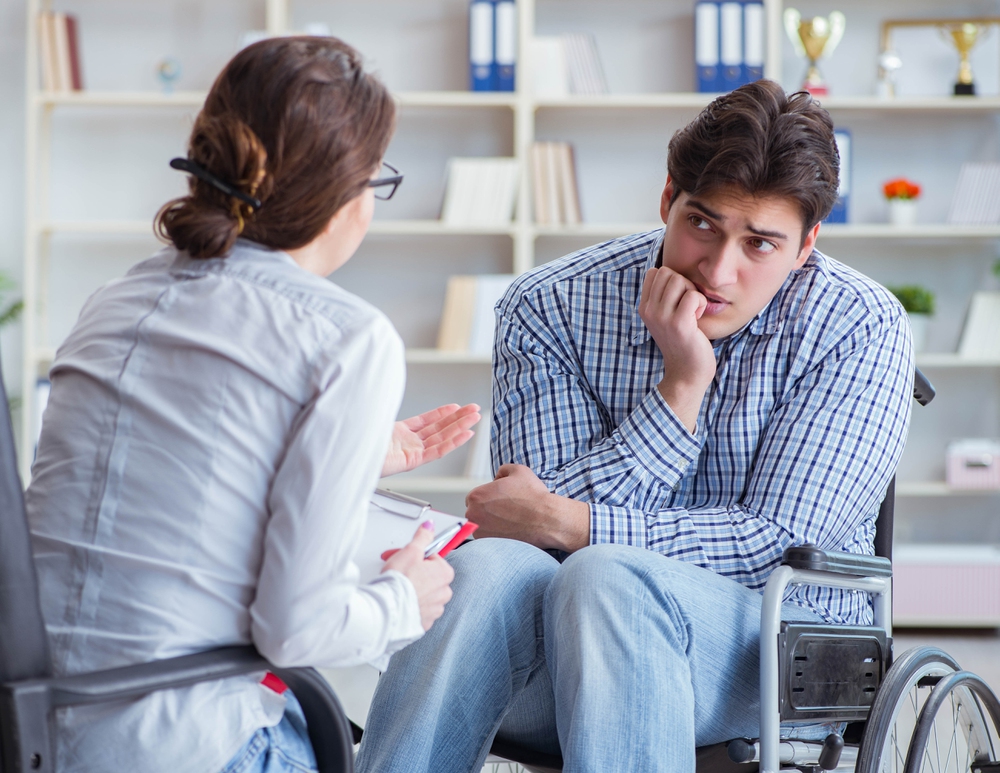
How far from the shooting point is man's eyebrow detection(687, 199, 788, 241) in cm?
149

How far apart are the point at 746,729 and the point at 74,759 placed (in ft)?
2.58

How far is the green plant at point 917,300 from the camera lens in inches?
145

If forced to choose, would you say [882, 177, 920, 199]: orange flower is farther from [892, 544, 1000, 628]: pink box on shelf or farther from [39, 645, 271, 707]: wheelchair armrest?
[39, 645, 271, 707]: wheelchair armrest

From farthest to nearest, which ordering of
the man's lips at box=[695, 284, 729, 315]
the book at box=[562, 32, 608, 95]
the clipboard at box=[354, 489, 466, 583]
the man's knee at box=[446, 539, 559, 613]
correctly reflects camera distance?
the book at box=[562, 32, 608, 95] → the man's lips at box=[695, 284, 729, 315] → the man's knee at box=[446, 539, 559, 613] → the clipboard at box=[354, 489, 466, 583]

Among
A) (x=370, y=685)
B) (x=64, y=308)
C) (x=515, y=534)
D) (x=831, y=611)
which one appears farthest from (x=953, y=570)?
(x=64, y=308)

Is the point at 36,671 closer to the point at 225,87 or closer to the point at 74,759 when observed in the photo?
the point at 74,759

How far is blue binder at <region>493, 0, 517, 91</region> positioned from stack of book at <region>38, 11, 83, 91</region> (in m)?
1.43

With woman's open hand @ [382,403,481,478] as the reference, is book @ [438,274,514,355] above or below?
below

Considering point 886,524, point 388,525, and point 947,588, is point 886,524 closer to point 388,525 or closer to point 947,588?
point 388,525

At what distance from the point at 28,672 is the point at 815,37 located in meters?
3.56

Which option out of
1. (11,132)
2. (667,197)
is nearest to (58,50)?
(11,132)

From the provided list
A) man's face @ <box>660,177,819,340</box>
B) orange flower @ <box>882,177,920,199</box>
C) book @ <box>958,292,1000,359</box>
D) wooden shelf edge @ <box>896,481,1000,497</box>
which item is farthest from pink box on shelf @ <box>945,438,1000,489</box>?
man's face @ <box>660,177,819,340</box>

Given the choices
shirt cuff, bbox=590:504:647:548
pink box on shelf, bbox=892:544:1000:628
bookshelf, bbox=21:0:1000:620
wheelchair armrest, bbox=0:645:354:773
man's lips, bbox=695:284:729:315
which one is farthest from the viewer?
bookshelf, bbox=21:0:1000:620

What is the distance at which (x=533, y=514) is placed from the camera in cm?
142
